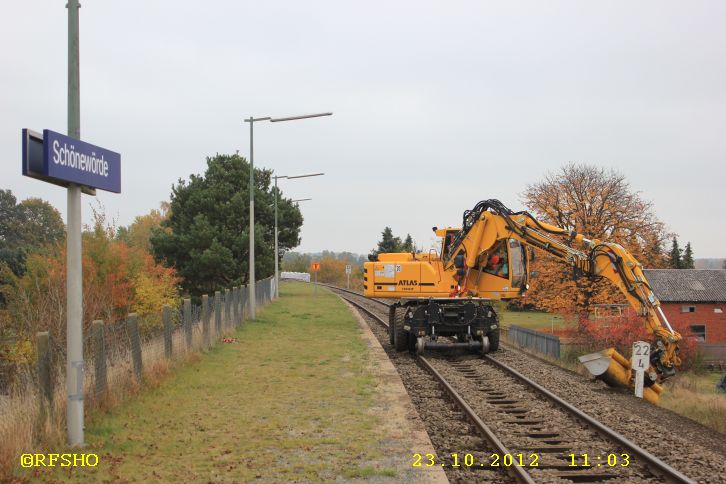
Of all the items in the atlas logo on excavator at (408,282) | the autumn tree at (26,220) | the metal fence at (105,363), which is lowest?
the metal fence at (105,363)

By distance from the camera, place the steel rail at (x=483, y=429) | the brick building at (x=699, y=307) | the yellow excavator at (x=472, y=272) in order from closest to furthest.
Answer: the steel rail at (x=483, y=429) < the yellow excavator at (x=472, y=272) < the brick building at (x=699, y=307)

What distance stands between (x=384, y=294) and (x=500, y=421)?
9.99 m

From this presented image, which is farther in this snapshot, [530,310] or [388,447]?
[530,310]

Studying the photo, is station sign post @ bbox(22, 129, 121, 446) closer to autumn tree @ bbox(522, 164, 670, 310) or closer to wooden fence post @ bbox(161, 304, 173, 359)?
wooden fence post @ bbox(161, 304, 173, 359)

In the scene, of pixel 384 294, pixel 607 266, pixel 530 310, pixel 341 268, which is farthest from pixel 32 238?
pixel 607 266

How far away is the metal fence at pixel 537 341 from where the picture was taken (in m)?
23.7

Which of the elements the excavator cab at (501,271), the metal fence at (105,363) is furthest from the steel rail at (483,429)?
the metal fence at (105,363)

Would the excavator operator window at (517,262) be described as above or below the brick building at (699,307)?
above

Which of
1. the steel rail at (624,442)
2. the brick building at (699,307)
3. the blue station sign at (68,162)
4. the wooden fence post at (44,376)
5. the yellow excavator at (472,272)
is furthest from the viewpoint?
the brick building at (699,307)

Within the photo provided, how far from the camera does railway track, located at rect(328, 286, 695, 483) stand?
24.7 feet

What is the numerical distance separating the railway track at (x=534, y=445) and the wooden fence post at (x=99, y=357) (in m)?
5.03

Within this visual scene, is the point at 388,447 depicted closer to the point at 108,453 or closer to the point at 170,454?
the point at 170,454

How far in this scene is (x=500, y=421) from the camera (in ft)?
33.8

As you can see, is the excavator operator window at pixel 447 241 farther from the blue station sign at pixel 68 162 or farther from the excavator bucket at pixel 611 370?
the blue station sign at pixel 68 162
